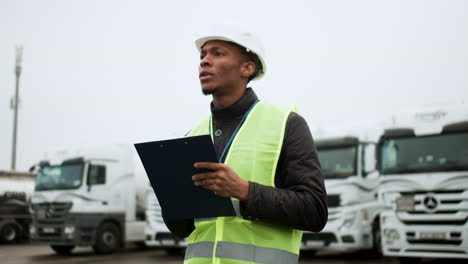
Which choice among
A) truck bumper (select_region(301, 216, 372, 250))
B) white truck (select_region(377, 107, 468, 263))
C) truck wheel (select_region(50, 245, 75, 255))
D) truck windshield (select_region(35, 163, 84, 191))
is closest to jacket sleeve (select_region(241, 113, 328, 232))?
white truck (select_region(377, 107, 468, 263))

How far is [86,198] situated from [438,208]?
8711 mm

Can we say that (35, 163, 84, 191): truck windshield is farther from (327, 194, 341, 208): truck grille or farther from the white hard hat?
the white hard hat

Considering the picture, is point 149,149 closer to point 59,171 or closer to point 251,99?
point 251,99

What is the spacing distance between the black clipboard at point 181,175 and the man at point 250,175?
46 mm

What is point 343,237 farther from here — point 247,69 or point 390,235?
point 247,69

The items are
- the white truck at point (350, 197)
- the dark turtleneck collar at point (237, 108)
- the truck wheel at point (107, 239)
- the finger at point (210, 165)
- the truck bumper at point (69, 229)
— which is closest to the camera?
the finger at point (210, 165)

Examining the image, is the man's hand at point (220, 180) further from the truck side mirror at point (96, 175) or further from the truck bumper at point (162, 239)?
the truck side mirror at point (96, 175)

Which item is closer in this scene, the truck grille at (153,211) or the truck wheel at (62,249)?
the truck grille at (153,211)

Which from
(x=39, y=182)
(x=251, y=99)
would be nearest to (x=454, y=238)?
(x=251, y=99)

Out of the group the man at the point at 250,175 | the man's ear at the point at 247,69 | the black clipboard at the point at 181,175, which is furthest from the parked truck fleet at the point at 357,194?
the black clipboard at the point at 181,175

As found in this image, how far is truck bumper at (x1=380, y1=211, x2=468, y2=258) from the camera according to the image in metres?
9.46

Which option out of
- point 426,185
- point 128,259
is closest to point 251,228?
point 426,185

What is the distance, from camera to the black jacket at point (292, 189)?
1.95 metres

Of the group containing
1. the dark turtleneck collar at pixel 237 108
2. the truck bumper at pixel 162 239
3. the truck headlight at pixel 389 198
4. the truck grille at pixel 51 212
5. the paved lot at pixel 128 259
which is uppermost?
the dark turtleneck collar at pixel 237 108
